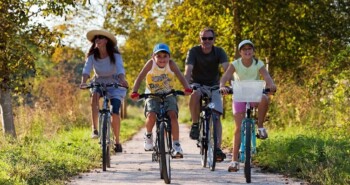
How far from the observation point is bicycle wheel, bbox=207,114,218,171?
1037 cm

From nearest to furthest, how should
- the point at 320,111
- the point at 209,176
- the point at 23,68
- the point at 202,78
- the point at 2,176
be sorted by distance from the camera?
the point at 2,176 < the point at 209,176 < the point at 202,78 < the point at 23,68 < the point at 320,111

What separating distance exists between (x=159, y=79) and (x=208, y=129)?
4.94ft

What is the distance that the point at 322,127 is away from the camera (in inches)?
612

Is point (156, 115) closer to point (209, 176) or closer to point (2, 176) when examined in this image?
point (209, 176)

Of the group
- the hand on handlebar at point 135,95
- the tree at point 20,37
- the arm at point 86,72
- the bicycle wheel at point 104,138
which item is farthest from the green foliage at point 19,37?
the hand on handlebar at point 135,95

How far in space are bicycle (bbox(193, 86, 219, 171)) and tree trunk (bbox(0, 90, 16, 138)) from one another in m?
5.59

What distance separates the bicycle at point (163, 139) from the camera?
356 inches

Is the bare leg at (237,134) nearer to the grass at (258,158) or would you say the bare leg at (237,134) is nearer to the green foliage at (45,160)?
the grass at (258,158)

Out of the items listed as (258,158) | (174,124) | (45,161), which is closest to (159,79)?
(174,124)

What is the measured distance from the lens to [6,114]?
15156 mm

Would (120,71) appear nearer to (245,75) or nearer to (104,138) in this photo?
(104,138)

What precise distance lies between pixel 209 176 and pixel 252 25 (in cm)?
930

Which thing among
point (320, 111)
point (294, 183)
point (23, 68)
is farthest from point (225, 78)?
point (320, 111)

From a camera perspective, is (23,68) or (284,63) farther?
(284,63)
